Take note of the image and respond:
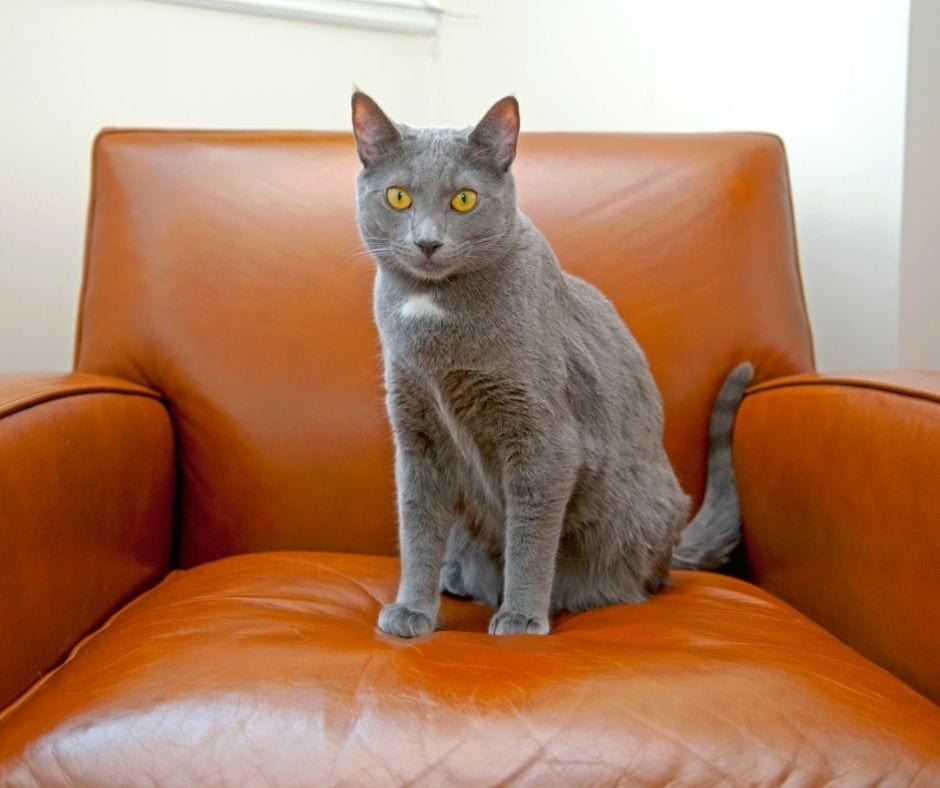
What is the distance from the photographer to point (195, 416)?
1.50m

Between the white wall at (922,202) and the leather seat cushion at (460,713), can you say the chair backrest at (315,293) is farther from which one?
the leather seat cushion at (460,713)

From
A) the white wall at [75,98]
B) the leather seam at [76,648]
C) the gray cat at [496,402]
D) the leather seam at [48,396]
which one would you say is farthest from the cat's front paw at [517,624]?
the white wall at [75,98]

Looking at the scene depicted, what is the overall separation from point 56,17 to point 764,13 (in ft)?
4.03

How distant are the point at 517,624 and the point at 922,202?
93cm

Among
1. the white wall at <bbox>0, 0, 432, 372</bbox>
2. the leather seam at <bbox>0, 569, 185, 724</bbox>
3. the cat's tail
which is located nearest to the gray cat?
the cat's tail

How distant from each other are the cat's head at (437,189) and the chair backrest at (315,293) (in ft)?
1.19

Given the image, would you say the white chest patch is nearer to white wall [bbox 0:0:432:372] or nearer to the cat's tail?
the cat's tail

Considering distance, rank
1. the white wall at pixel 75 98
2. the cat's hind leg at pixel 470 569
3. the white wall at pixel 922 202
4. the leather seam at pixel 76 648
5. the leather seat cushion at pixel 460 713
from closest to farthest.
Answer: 1. the leather seat cushion at pixel 460 713
2. the leather seam at pixel 76 648
3. the cat's hind leg at pixel 470 569
4. the white wall at pixel 922 202
5. the white wall at pixel 75 98

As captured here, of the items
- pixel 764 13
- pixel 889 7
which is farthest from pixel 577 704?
pixel 764 13

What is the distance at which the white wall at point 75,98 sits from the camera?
179 cm

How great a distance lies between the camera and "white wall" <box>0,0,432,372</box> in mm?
1794

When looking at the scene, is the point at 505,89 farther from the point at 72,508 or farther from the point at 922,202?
the point at 72,508

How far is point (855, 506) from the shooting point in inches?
44.4

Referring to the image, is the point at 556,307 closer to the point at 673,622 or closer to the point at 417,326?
the point at 417,326
